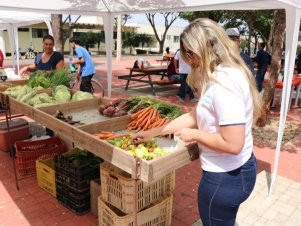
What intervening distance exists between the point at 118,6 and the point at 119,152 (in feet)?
12.8

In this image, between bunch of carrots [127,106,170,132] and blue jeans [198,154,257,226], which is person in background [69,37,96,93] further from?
blue jeans [198,154,257,226]

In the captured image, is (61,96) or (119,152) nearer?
(119,152)

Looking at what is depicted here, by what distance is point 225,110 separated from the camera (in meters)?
1.50

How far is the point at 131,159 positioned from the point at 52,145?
2858mm

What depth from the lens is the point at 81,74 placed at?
25.5ft

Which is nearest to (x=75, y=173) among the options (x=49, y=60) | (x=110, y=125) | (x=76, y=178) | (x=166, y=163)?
(x=76, y=178)

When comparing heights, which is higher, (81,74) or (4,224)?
(81,74)

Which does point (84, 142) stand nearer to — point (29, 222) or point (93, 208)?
point (93, 208)

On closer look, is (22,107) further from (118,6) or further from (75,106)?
(118,6)

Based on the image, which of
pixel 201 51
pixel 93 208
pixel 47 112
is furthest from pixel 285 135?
pixel 201 51

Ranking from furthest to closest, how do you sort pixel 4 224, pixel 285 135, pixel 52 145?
1. pixel 285 135
2. pixel 52 145
3. pixel 4 224

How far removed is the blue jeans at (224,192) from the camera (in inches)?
67.8

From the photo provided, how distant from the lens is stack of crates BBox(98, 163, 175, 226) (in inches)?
A: 103

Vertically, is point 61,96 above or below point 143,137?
above
